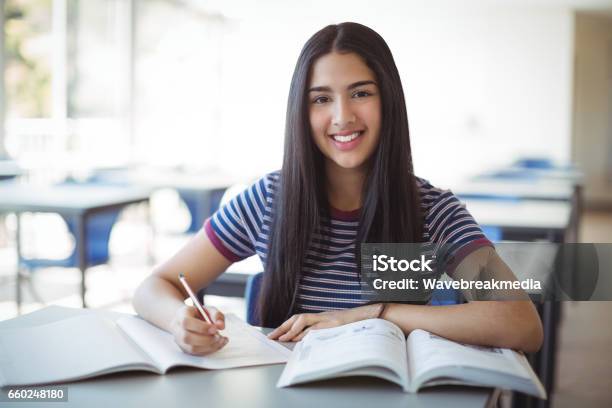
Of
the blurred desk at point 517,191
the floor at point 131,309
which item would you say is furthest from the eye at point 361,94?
the blurred desk at point 517,191

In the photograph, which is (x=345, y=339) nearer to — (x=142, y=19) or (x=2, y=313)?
(x=2, y=313)

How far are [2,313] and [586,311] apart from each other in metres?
3.52

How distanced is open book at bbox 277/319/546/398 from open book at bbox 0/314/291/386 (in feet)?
0.33

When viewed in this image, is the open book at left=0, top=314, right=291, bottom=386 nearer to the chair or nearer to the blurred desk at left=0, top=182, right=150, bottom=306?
the blurred desk at left=0, top=182, right=150, bottom=306

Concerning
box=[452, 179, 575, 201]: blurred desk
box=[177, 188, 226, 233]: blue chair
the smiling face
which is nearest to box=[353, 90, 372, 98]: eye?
the smiling face

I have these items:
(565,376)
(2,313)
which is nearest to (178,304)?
(565,376)

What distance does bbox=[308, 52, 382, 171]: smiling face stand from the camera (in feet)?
4.52

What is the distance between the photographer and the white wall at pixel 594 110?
444 inches

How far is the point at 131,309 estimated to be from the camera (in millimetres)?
3918

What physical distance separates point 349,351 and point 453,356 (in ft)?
0.47

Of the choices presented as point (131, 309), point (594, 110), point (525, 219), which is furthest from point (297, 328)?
point (594, 110)

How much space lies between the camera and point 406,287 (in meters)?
1.34

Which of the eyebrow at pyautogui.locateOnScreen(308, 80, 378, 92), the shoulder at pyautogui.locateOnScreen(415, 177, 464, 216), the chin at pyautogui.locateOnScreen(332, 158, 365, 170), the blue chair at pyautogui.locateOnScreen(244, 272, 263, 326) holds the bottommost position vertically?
the blue chair at pyautogui.locateOnScreen(244, 272, 263, 326)

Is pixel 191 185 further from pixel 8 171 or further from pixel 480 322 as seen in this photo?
pixel 480 322
